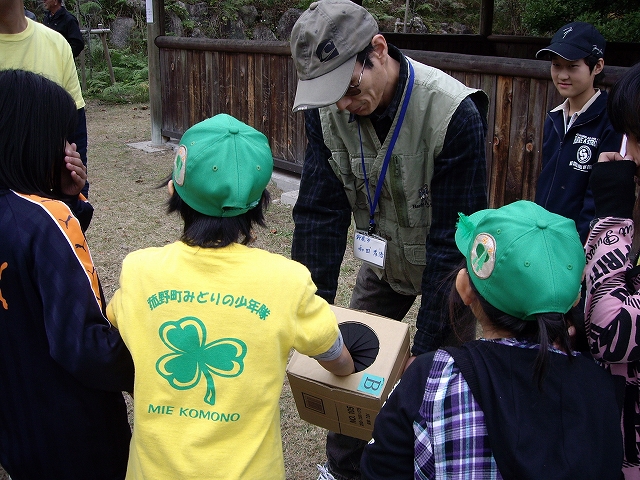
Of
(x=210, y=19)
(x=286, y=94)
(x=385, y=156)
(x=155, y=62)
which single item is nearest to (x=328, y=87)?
(x=385, y=156)

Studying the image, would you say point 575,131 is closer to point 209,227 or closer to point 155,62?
point 209,227

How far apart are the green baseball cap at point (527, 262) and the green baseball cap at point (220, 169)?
55 centimetres

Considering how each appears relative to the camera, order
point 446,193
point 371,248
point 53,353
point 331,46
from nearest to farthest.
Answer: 1. point 53,353
2. point 331,46
3. point 446,193
4. point 371,248

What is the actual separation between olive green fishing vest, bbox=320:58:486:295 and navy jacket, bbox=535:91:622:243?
53.1 inches

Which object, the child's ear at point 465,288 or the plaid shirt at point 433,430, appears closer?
the plaid shirt at point 433,430

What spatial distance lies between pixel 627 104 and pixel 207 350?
1.31 meters

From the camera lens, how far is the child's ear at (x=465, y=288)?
151 cm

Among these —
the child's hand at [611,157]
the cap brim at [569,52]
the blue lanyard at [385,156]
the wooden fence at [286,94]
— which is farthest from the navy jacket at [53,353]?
the wooden fence at [286,94]

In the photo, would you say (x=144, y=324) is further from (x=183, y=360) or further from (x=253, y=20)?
(x=253, y=20)

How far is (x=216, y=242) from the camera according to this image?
1.59 metres

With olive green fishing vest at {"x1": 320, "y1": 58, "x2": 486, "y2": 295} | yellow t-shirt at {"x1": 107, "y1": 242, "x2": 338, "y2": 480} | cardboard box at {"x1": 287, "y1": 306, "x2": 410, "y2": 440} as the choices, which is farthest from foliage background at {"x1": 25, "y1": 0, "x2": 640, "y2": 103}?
yellow t-shirt at {"x1": 107, "y1": 242, "x2": 338, "y2": 480}

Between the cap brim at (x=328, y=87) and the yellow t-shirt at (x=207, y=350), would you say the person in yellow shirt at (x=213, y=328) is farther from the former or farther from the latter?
the cap brim at (x=328, y=87)

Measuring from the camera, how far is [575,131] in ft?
11.4

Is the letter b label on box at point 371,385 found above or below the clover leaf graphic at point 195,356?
below
